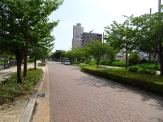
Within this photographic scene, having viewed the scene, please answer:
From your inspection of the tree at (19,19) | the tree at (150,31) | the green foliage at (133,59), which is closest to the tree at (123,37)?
the tree at (150,31)

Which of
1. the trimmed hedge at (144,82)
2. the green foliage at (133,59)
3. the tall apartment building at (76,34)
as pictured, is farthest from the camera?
the tall apartment building at (76,34)

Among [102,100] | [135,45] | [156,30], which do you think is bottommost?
[102,100]

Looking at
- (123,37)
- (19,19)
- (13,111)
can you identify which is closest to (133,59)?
→ (123,37)

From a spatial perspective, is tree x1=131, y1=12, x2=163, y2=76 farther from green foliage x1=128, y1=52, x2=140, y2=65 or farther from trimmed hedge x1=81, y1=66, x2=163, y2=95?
green foliage x1=128, y1=52, x2=140, y2=65

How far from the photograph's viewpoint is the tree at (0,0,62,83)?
25.7 feet

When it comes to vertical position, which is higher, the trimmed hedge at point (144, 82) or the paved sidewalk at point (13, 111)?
the trimmed hedge at point (144, 82)

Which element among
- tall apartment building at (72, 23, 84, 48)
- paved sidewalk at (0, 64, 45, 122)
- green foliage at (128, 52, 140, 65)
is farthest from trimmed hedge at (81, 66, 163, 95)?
tall apartment building at (72, 23, 84, 48)

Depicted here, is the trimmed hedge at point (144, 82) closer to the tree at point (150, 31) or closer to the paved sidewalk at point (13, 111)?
the tree at point (150, 31)

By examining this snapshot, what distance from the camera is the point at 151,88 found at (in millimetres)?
8812

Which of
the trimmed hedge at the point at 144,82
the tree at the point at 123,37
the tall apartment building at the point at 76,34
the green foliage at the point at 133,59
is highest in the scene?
the tall apartment building at the point at 76,34

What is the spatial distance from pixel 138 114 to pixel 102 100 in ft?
6.60

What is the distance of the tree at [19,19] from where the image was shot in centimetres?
783

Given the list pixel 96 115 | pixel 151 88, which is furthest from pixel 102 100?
pixel 151 88

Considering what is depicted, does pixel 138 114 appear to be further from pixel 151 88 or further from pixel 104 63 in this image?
pixel 104 63
